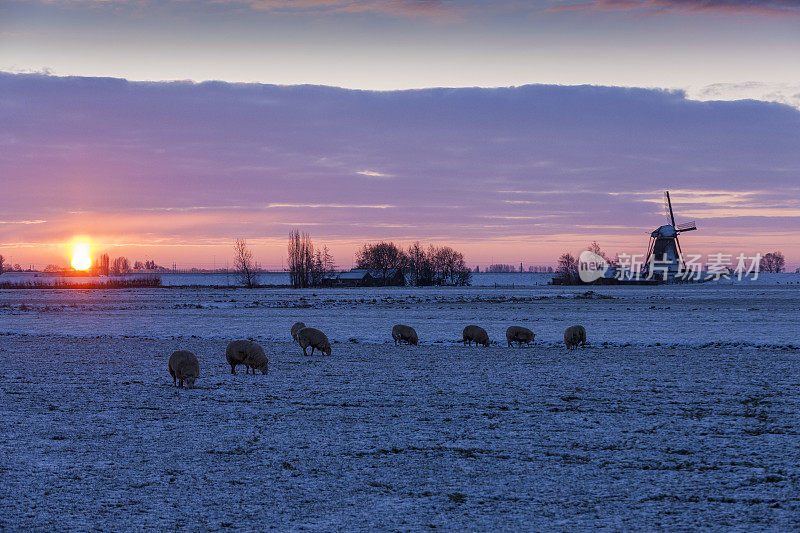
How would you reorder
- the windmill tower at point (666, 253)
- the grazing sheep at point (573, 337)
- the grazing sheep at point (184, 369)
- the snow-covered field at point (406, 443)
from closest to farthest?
the snow-covered field at point (406, 443)
the grazing sheep at point (184, 369)
the grazing sheep at point (573, 337)
the windmill tower at point (666, 253)

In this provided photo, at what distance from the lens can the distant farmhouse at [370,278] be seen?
517ft

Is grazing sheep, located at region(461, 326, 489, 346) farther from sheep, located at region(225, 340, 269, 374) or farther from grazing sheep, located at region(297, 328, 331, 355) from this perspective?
sheep, located at region(225, 340, 269, 374)

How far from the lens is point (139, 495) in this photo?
8227 millimetres

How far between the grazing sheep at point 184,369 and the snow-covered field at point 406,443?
1.43ft

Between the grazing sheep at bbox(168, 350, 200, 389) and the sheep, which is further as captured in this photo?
the sheep

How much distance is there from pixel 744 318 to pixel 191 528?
39909mm

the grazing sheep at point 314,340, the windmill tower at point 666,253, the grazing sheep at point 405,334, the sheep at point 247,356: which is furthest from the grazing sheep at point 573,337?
the windmill tower at point 666,253

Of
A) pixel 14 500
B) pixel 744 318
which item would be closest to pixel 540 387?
pixel 14 500

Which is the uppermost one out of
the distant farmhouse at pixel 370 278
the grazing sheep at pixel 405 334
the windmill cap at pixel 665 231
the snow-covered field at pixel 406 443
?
the windmill cap at pixel 665 231

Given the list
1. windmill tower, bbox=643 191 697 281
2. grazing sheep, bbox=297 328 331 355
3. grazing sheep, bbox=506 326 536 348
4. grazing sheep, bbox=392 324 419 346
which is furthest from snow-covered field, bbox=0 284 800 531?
windmill tower, bbox=643 191 697 281

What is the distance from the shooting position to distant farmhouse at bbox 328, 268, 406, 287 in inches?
6201

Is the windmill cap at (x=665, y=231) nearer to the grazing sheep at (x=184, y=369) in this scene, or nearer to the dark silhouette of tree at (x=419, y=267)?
the dark silhouette of tree at (x=419, y=267)

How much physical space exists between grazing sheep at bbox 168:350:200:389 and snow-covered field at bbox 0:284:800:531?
0.44 meters

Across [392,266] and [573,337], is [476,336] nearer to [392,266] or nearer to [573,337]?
[573,337]
